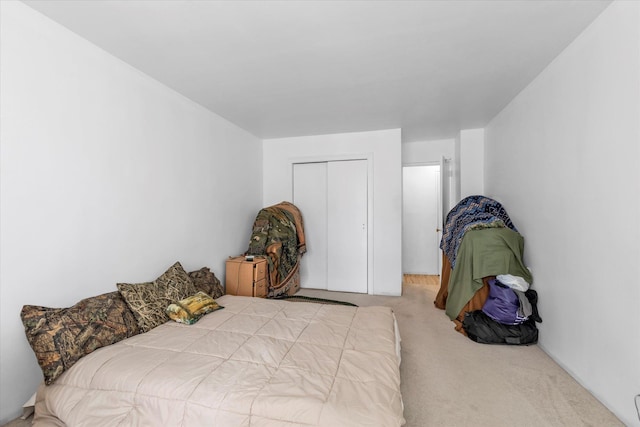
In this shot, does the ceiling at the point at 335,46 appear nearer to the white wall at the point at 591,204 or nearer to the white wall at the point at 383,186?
the white wall at the point at 591,204

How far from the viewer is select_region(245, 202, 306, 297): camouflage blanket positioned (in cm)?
363

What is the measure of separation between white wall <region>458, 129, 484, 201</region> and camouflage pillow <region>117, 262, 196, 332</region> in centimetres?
389

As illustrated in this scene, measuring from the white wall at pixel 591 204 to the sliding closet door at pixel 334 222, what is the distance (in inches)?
83.7

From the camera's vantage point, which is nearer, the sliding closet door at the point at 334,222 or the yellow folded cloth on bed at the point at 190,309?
the yellow folded cloth on bed at the point at 190,309

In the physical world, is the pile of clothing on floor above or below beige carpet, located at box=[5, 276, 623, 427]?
above

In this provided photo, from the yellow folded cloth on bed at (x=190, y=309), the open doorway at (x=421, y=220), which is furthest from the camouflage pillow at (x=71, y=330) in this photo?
the open doorway at (x=421, y=220)

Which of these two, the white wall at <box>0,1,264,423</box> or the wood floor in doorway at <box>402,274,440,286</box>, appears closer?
the white wall at <box>0,1,264,423</box>

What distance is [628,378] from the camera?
1.54m

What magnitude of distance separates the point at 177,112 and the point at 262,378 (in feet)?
8.63

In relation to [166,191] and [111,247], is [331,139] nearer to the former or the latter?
[166,191]

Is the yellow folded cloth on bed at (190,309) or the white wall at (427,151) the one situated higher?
the white wall at (427,151)

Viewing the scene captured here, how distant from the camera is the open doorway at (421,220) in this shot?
525 cm

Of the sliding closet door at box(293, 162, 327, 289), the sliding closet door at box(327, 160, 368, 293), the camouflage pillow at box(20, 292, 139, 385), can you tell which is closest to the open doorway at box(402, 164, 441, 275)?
the sliding closet door at box(327, 160, 368, 293)

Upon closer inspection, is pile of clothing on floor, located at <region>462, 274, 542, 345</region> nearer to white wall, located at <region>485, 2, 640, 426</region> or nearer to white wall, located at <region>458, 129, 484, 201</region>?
white wall, located at <region>485, 2, 640, 426</region>
